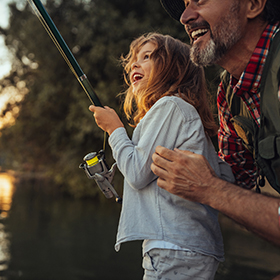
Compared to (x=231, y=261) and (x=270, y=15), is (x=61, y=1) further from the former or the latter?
(x=270, y=15)

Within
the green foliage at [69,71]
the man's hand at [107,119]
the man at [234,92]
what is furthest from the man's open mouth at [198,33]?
the green foliage at [69,71]

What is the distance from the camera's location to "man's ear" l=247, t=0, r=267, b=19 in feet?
5.58

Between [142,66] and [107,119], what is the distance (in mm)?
419

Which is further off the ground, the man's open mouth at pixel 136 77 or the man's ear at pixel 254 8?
the man's ear at pixel 254 8

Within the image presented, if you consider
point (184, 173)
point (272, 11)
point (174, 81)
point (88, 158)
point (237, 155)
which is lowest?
point (237, 155)

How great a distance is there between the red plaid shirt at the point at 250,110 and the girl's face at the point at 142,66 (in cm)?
42

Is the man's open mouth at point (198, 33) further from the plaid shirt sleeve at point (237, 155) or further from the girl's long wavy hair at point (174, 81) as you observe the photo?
the plaid shirt sleeve at point (237, 155)

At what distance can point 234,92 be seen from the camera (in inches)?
69.4

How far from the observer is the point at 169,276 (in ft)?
4.83

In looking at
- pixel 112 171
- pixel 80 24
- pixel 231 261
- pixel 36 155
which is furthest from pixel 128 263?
pixel 36 155

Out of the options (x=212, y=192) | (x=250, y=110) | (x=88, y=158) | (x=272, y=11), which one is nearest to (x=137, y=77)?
(x=88, y=158)

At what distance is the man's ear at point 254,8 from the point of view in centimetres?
170

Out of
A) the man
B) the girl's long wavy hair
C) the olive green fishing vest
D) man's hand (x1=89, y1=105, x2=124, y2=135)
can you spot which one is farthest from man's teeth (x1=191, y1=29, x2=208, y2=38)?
man's hand (x1=89, y1=105, x2=124, y2=135)

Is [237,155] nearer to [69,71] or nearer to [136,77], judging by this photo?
[136,77]
